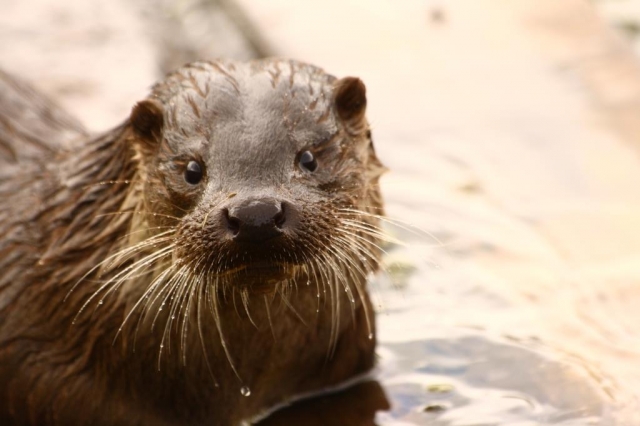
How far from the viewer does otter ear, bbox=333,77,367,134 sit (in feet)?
13.0

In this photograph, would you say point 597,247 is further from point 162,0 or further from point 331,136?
point 162,0

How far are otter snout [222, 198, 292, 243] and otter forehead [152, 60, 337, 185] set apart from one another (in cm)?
20

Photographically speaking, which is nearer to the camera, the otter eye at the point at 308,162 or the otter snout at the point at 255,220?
the otter snout at the point at 255,220

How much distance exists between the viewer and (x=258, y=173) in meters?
3.61

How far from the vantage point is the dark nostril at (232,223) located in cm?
341

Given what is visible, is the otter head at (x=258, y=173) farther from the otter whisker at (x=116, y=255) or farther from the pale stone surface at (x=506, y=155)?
the pale stone surface at (x=506, y=155)

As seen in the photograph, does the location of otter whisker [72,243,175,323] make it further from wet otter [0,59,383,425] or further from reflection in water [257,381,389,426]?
reflection in water [257,381,389,426]

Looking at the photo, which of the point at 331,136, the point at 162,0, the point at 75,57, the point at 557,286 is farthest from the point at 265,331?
the point at 162,0

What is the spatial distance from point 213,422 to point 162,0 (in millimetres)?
4118

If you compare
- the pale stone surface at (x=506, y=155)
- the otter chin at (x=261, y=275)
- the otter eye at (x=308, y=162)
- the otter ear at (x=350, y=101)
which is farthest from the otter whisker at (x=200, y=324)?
the pale stone surface at (x=506, y=155)

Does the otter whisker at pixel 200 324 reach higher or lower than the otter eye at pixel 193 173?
lower

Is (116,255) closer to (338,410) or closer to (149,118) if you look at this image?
(149,118)

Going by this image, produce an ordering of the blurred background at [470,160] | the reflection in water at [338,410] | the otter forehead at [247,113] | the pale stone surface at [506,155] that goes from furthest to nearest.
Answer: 1. the pale stone surface at [506,155]
2. the blurred background at [470,160]
3. the reflection in water at [338,410]
4. the otter forehead at [247,113]

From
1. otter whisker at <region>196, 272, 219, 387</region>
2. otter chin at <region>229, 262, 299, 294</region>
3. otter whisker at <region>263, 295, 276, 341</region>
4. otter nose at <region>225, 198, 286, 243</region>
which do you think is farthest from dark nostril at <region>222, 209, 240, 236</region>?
otter whisker at <region>263, 295, 276, 341</region>
